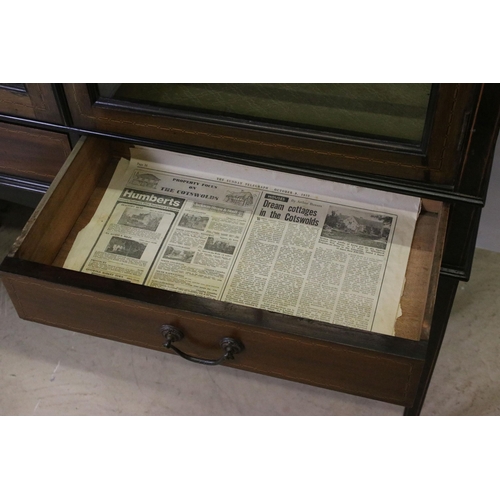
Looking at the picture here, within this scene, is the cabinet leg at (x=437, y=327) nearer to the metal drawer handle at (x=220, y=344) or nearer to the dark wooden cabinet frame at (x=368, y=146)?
the dark wooden cabinet frame at (x=368, y=146)

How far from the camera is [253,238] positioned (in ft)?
2.75

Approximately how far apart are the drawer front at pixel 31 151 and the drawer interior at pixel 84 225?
0.18ft

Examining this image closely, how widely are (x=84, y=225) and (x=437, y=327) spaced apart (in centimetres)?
50

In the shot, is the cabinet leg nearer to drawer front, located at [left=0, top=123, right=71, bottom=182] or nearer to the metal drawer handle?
the metal drawer handle

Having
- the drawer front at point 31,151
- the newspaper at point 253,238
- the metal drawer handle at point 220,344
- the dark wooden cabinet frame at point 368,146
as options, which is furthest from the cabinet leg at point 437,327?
the drawer front at point 31,151

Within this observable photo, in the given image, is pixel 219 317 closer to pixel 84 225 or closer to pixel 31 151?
pixel 84 225

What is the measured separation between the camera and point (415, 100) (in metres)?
0.70

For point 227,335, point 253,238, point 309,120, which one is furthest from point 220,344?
point 309,120

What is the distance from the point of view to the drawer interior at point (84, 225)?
27.5 inches

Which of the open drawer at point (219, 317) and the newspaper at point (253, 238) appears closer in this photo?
the open drawer at point (219, 317)

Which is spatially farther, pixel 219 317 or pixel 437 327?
pixel 437 327

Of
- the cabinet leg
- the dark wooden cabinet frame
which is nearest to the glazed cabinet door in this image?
the dark wooden cabinet frame

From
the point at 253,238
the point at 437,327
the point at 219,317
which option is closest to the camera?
the point at 219,317

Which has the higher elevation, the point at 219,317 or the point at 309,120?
the point at 309,120
